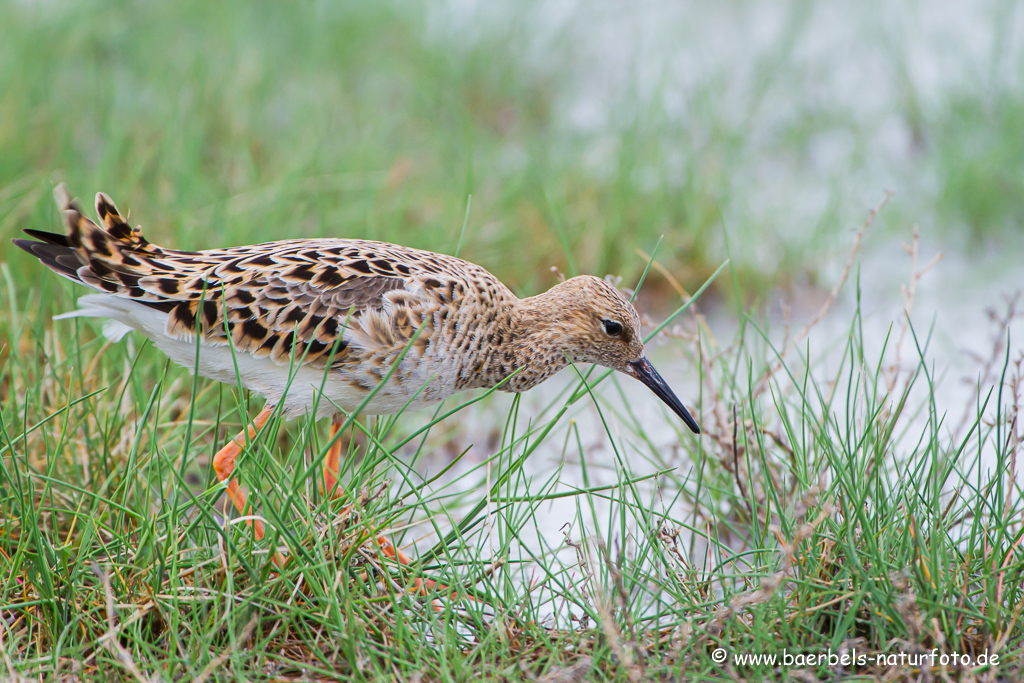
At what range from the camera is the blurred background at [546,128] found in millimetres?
5879

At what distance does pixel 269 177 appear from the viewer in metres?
6.23

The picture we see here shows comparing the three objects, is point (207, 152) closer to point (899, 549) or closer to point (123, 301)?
point (123, 301)

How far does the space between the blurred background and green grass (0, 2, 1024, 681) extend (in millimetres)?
35

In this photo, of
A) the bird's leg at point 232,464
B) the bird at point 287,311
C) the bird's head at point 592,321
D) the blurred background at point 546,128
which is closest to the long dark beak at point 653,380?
the bird's head at point 592,321

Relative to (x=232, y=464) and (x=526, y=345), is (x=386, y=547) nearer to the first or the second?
(x=232, y=464)

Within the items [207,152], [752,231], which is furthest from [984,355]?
[207,152]

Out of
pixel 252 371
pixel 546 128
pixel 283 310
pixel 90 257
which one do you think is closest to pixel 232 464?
pixel 252 371

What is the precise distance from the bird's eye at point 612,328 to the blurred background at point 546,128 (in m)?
1.07

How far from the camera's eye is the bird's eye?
13.1 ft

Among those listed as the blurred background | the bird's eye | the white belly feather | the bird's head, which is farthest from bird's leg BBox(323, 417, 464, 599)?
the blurred background

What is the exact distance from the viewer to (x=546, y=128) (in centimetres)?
776

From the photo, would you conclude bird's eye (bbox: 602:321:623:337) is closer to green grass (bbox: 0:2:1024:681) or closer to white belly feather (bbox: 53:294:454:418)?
green grass (bbox: 0:2:1024:681)

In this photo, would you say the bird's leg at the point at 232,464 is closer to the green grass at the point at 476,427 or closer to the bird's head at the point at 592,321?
the green grass at the point at 476,427

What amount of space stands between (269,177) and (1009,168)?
16.2ft
